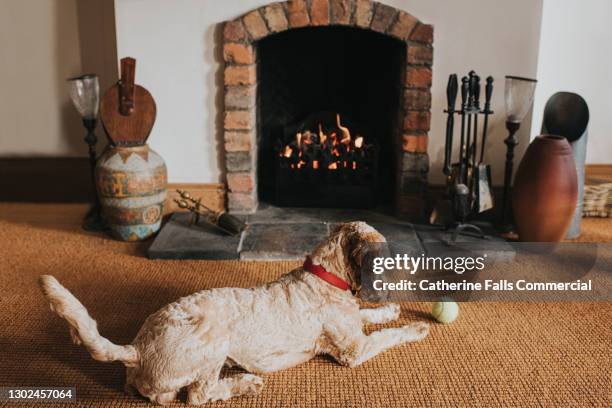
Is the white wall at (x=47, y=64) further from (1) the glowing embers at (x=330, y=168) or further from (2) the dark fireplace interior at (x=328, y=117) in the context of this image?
(1) the glowing embers at (x=330, y=168)

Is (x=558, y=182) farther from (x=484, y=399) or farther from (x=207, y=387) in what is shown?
(x=207, y=387)

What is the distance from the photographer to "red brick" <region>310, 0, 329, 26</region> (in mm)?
3027

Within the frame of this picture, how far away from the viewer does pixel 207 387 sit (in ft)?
6.10

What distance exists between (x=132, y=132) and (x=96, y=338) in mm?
1526

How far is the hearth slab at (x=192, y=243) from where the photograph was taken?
2.90 m

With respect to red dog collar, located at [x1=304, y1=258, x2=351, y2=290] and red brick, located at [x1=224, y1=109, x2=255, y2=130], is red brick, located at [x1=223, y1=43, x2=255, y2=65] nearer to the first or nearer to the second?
red brick, located at [x1=224, y1=109, x2=255, y2=130]

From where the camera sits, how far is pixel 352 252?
6.34 feet

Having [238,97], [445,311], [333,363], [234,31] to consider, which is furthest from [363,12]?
[333,363]

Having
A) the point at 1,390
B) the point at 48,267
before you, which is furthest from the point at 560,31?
the point at 1,390

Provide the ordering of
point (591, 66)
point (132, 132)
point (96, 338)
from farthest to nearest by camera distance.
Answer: point (591, 66), point (132, 132), point (96, 338)

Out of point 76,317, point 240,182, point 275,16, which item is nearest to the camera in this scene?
point 76,317

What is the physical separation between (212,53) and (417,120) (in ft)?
3.43

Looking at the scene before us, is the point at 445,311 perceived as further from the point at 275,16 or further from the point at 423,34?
the point at 275,16

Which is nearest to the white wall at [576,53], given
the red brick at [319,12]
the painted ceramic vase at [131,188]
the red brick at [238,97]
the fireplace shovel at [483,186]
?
the fireplace shovel at [483,186]
